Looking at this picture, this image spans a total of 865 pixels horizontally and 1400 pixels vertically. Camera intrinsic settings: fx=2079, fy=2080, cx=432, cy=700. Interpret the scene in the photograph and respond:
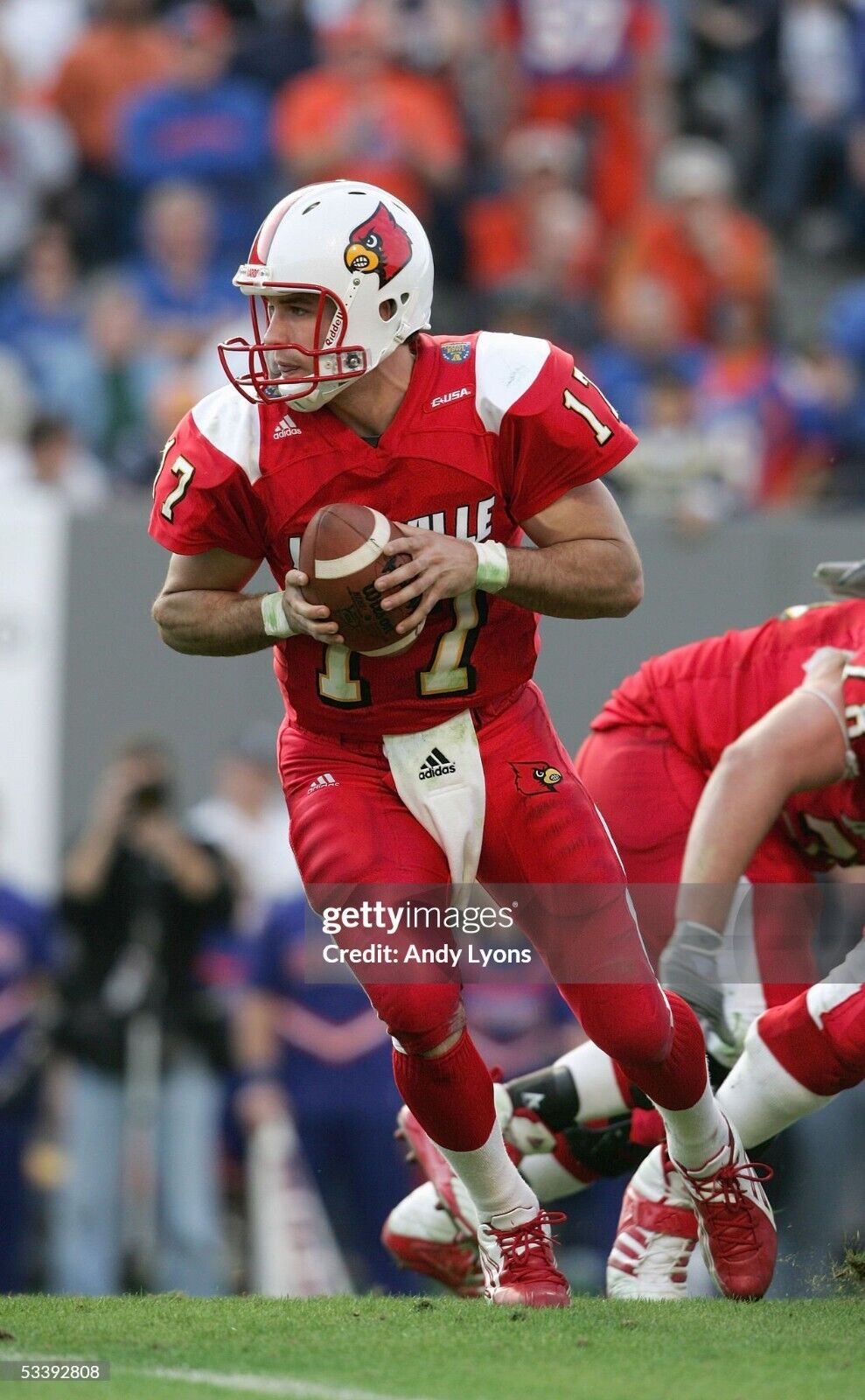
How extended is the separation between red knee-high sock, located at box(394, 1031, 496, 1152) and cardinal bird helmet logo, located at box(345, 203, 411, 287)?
1474 mm

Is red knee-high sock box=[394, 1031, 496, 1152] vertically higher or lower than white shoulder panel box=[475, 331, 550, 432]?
lower

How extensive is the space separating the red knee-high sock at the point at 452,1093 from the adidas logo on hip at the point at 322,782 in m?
0.54

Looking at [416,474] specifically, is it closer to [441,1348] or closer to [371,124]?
[441,1348]

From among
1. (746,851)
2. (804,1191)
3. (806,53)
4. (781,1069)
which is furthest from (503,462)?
(806,53)

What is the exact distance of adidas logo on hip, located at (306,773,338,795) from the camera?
13.4 ft

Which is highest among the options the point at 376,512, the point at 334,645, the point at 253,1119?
the point at 376,512

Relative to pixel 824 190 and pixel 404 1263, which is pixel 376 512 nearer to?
pixel 404 1263

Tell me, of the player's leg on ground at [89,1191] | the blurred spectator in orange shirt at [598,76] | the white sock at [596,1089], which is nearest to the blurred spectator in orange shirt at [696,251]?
the blurred spectator in orange shirt at [598,76]

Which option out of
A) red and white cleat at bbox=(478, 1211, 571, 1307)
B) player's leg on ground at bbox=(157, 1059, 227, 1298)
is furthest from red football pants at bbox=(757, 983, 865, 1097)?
player's leg on ground at bbox=(157, 1059, 227, 1298)

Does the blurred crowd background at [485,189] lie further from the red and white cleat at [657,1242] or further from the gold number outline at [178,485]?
the gold number outline at [178,485]

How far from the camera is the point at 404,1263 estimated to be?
519 centimetres

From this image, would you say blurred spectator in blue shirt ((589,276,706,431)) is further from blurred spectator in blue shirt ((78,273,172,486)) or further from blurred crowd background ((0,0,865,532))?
blurred spectator in blue shirt ((78,273,172,486))

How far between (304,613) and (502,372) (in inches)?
24.6

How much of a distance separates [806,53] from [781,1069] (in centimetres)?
713
